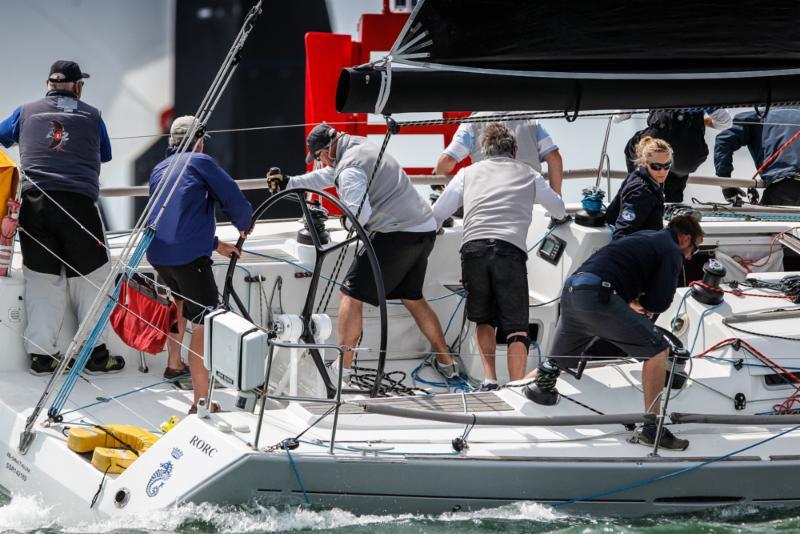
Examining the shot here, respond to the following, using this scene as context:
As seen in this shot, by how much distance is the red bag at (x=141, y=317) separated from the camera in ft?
14.7

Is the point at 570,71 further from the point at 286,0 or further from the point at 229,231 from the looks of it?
the point at 286,0

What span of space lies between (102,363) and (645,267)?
85.8 inches

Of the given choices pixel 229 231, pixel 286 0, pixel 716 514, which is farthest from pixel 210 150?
pixel 716 514

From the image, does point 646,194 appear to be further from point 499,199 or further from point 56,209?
point 56,209

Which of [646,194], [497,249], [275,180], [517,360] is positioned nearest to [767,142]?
[646,194]

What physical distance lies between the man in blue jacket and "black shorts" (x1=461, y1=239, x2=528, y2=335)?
0.88m

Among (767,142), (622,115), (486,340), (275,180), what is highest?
(622,115)

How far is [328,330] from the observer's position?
163 inches

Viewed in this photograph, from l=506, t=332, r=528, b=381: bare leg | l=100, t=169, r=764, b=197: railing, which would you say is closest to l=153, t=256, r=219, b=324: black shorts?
l=100, t=169, r=764, b=197: railing

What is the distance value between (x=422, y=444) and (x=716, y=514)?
100 cm

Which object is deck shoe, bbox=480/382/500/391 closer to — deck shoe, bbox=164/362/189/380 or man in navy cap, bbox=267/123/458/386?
man in navy cap, bbox=267/123/458/386

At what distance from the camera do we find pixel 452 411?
4082 millimetres

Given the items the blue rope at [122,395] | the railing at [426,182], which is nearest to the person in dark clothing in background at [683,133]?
the railing at [426,182]

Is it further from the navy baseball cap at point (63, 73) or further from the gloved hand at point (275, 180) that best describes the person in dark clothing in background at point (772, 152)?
the navy baseball cap at point (63, 73)
